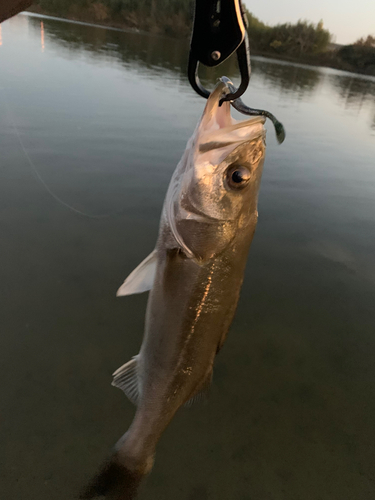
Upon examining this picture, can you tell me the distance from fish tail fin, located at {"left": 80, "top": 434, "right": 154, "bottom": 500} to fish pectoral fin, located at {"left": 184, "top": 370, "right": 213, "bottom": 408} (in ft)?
1.21

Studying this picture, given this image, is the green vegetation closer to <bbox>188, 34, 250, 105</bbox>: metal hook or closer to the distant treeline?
the distant treeline

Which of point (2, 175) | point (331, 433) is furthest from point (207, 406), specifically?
point (2, 175)

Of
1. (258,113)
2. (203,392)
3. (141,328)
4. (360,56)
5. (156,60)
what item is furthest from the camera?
(360,56)

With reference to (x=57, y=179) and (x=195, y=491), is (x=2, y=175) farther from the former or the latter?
(x=195, y=491)

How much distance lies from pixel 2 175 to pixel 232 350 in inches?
→ 161

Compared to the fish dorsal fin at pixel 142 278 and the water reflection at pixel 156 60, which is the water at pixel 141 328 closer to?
the fish dorsal fin at pixel 142 278

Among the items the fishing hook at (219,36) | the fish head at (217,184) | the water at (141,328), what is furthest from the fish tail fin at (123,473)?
the fishing hook at (219,36)

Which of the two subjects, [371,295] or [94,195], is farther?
[94,195]

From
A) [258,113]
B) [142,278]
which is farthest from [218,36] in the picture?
[142,278]

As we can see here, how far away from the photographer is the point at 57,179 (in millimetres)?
5078

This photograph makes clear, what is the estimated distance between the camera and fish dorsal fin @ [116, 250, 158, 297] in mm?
1659

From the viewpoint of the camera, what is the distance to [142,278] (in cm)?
168

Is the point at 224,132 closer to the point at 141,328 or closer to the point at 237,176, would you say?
Answer: the point at 237,176

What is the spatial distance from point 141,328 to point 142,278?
65.2 inches
